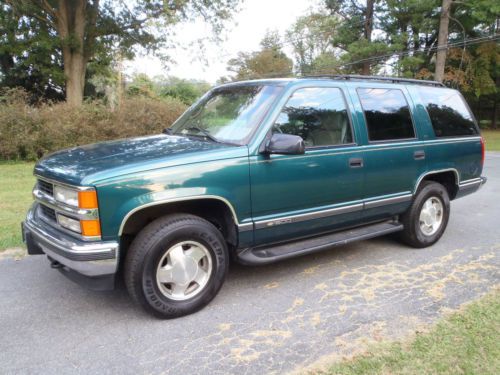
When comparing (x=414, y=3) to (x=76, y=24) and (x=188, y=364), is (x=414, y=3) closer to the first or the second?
(x=76, y=24)

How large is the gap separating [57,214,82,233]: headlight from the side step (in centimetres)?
134

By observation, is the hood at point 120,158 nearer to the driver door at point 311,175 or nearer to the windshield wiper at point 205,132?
the windshield wiper at point 205,132

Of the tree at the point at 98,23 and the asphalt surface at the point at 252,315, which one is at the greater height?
the tree at the point at 98,23

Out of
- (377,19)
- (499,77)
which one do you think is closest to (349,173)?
(377,19)

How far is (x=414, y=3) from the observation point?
25.0m

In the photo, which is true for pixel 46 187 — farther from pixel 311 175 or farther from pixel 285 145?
pixel 311 175

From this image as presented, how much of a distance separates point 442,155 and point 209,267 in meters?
3.23

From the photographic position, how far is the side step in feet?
12.1

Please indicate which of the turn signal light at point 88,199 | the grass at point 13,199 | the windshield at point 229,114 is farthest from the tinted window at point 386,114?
the grass at point 13,199

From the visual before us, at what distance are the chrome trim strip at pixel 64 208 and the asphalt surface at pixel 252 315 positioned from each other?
88cm

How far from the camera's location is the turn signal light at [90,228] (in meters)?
2.99

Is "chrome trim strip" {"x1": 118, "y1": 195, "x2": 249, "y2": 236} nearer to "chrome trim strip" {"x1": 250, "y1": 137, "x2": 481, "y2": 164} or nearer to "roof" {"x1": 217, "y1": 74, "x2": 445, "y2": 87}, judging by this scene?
"chrome trim strip" {"x1": 250, "y1": 137, "x2": 481, "y2": 164}

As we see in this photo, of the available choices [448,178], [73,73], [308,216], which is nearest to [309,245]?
[308,216]

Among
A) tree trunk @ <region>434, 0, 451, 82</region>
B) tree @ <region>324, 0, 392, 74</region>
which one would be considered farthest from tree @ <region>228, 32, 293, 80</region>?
tree trunk @ <region>434, 0, 451, 82</region>
